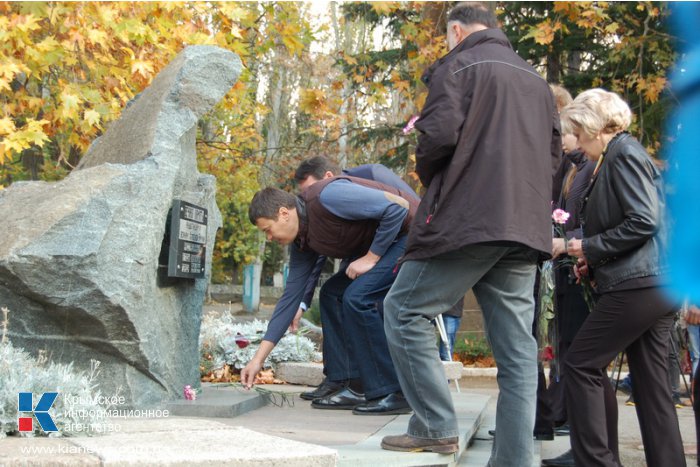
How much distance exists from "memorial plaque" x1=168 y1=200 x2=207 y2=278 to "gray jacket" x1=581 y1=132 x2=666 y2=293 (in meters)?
2.34

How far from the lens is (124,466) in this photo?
268 cm

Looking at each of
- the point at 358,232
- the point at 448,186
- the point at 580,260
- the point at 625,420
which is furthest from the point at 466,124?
the point at 625,420

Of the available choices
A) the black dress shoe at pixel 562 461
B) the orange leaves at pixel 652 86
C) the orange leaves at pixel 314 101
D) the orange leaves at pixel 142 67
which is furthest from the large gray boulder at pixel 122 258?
the orange leaves at pixel 652 86

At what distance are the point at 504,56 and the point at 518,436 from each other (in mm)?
1588

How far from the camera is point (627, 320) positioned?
364 cm

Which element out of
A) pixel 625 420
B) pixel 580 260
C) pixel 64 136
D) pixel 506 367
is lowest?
pixel 625 420

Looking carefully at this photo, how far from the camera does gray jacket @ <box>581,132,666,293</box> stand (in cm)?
Answer: 369

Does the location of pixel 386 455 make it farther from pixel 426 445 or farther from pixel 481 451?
pixel 481 451

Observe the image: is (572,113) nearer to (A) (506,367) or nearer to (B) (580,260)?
(B) (580,260)

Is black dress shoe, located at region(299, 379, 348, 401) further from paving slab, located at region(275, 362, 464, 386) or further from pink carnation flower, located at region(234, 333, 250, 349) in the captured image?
pink carnation flower, located at region(234, 333, 250, 349)

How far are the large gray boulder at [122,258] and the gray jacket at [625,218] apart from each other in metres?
2.38

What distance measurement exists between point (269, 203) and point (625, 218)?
2.06 metres

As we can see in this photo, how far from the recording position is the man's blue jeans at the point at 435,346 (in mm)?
3365

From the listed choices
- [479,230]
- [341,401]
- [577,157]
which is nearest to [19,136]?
[341,401]
